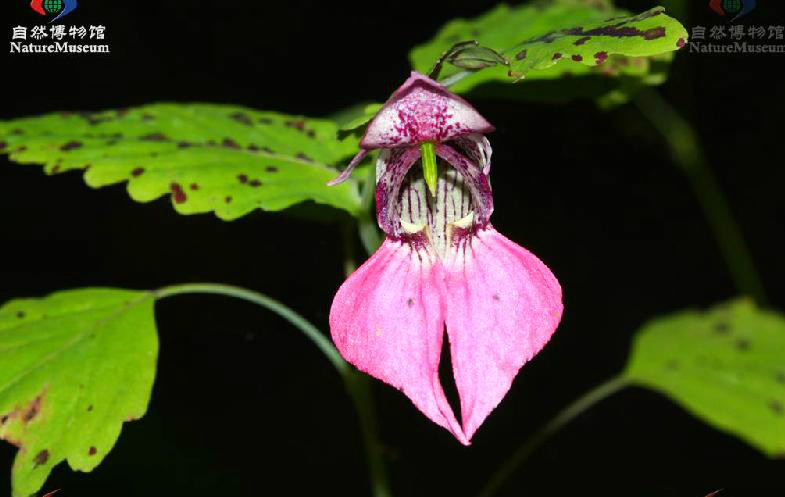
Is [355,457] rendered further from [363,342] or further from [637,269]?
[363,342]

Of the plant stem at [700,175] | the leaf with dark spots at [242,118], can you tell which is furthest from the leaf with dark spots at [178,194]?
the plant stem at [700,175]

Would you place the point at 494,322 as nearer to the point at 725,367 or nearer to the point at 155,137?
the point at 155,137

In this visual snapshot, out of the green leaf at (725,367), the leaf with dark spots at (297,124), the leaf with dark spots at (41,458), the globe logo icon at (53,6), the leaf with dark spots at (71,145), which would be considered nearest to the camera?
the leaf with dark spots at (41,458)

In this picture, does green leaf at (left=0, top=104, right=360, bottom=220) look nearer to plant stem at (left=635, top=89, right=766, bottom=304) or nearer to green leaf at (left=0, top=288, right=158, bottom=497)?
green leaf at (left=0, top=288, right=158, bottom=497)

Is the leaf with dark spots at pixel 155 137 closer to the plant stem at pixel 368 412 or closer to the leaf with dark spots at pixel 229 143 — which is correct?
the leaf with dark spots at pixel 229 143

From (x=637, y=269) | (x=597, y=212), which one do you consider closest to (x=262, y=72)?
(x=597, y=212)

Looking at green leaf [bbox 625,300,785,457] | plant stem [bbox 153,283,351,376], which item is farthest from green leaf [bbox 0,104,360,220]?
green leaf [bbox 625,300,785,457]
